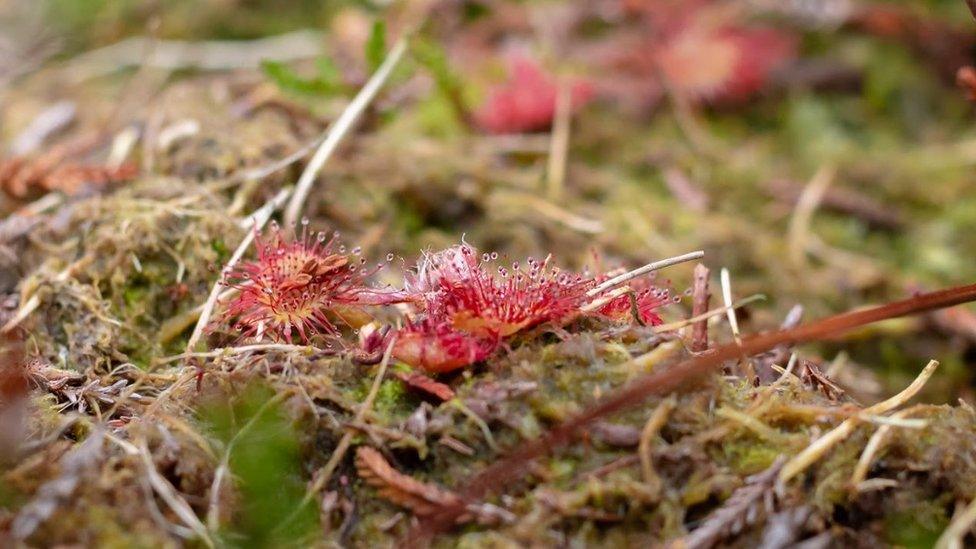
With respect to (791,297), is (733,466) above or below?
above

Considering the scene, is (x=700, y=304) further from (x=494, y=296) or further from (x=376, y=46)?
(x=376, y=46)

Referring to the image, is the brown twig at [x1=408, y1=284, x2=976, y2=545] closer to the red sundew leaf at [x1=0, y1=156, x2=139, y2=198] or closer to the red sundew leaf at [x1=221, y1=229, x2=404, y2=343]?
the red sundew leaf at [x1=221, y1=229, x2=404, y2=343]

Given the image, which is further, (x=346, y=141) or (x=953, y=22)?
(x=953, y=22)

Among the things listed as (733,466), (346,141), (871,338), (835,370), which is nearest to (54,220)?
(346,141)

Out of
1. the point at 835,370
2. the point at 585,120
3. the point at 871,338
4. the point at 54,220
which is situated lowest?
the point at 871,338

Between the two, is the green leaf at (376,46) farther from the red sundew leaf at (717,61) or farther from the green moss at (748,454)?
the green moss at (748,454)

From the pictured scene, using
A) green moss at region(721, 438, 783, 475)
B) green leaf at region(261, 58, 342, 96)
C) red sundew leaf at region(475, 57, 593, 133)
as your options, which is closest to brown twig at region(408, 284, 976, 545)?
green moss at region(721, 438, 783, 475)

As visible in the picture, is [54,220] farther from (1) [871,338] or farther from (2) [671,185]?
(1) [871,338]
